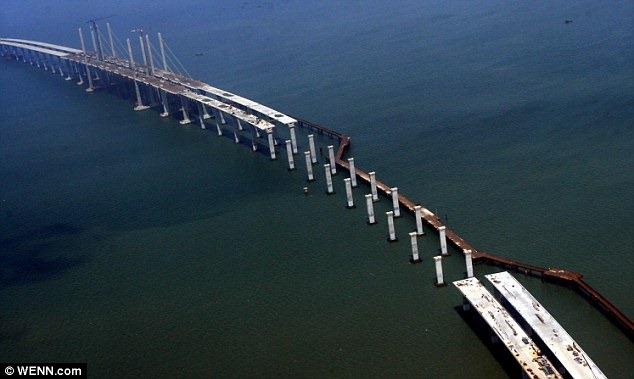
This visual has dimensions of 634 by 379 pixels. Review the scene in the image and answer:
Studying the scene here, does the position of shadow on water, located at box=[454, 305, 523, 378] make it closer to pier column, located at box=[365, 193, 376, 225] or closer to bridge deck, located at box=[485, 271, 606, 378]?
bridge deck, located at box=[485, 271, 606, 378]

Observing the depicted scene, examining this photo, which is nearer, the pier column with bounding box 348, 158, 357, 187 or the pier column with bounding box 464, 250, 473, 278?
the pier column with bounding box 464, 250, 473, 278

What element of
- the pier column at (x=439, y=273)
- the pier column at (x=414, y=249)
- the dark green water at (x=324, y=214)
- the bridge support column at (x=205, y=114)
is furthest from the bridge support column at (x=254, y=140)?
the pier column at (x=439, y=273)

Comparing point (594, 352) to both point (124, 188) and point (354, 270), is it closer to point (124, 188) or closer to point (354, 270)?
point (354, 270)

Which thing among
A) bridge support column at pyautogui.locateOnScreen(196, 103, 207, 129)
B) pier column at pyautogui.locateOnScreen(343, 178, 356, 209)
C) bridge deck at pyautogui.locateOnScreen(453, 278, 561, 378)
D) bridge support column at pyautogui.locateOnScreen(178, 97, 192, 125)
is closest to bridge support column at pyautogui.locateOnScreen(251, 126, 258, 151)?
bridge support column at pyautogui.locateOnScreen(196, 103, 207, 129)

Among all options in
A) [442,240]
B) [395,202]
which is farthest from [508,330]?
[395,202]

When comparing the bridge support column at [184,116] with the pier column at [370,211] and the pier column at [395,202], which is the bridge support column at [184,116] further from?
the pier column at [395,202]

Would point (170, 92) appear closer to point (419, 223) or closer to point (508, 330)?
point (419, 223)

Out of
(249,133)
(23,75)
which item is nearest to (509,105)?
(249,133)
